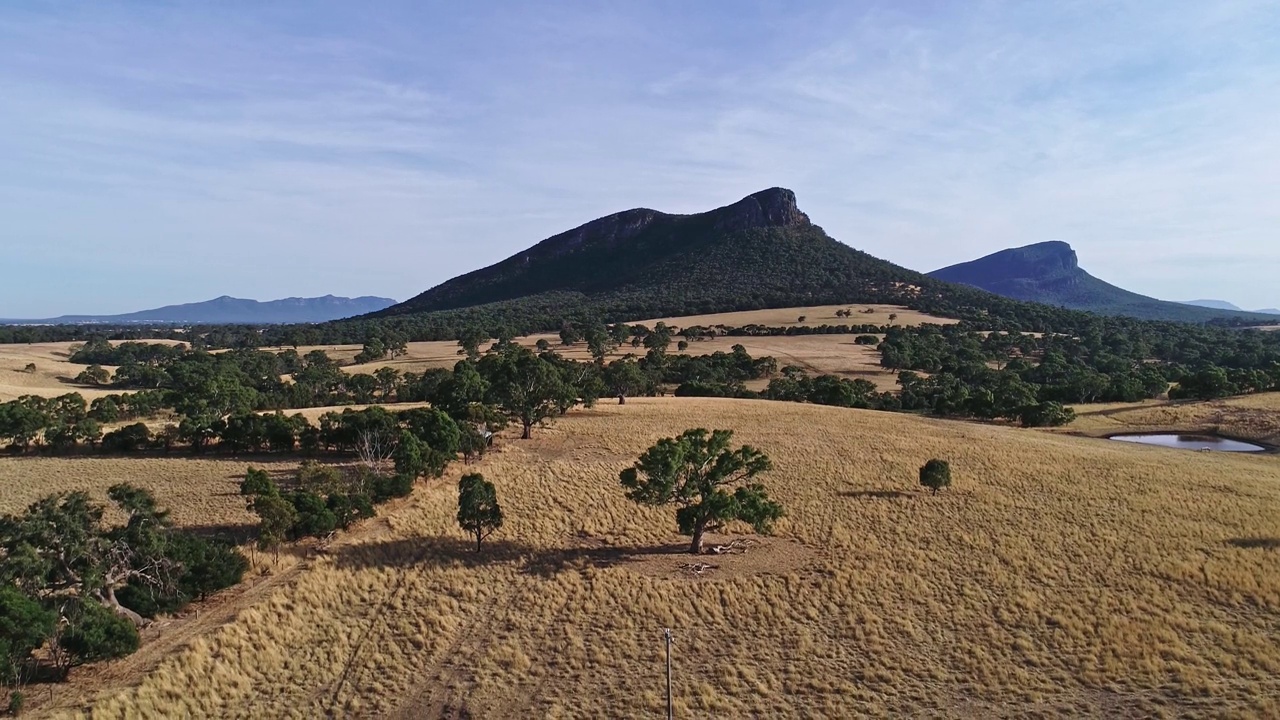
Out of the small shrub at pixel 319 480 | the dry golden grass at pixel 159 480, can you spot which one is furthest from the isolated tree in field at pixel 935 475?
the dry golden grass at pixel 159 480

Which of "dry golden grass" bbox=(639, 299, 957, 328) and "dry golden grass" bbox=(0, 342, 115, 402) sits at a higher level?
"dry golden grass" bbox=(639, 299, 957, 328)

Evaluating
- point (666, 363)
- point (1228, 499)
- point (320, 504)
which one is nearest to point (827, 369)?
point (666, 363)

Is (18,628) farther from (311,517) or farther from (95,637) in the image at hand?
(311,517)

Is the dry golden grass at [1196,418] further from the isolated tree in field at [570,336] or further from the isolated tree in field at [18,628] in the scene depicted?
the isolated tree in field at [570,336]

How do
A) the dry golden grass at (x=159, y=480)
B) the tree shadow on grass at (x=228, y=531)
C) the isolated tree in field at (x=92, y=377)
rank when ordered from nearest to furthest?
the tree shadow on grass at (x=228, y=531)
the dry golden grass at (x=159, y=480)
the isolated tree in field at (x=92, y=377)

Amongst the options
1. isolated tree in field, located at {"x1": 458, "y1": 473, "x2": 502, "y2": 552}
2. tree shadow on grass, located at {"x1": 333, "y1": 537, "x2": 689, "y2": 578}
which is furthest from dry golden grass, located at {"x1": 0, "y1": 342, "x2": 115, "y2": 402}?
isolated tree in field, located at {"x1": 458, "y1": 473, "x2": 502, "y2": 552}

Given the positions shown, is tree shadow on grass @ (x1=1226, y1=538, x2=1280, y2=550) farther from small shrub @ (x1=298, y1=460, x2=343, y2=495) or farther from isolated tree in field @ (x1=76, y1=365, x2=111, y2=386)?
isolated tree in field @ (x1=76, y1=365, x2=111, y2=386)

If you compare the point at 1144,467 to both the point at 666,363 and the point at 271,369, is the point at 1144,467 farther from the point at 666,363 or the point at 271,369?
the point at 271,369

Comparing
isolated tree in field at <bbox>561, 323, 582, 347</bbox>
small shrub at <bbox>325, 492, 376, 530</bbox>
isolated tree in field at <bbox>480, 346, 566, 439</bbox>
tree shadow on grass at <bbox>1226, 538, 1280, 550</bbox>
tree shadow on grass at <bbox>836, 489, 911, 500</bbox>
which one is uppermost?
isolated tree in field at <bbox>561, 323, 582, 347</bbox>
